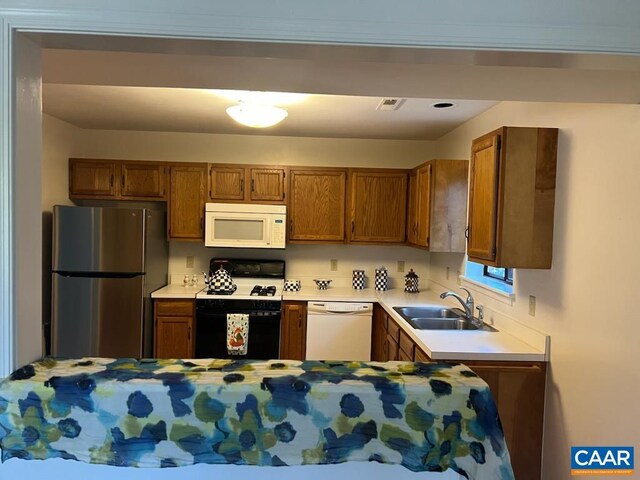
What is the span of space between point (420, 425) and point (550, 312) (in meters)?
1.53

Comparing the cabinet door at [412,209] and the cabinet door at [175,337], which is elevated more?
the cabinet door at [412,209]

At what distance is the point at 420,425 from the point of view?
973 mm

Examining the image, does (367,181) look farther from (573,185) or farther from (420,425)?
(420,425)

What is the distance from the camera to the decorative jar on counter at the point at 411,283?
4012mm

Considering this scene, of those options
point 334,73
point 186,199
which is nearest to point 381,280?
point 186,199

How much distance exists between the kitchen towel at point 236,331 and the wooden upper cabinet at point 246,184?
110 cm

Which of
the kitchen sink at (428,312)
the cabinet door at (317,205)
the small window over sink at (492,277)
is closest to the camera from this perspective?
the small window over sink at (492,277)

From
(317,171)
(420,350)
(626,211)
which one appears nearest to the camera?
(626,211)

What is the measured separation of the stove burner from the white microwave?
0.42 m

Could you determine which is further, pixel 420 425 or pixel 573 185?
pixel 573 185

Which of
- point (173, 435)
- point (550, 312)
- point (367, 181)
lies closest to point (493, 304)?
point (550, 312)

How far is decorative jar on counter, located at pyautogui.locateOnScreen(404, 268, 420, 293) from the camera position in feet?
13.2

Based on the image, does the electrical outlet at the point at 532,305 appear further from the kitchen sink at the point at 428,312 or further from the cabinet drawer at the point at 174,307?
the cabinet drawer at the point at 174,307
